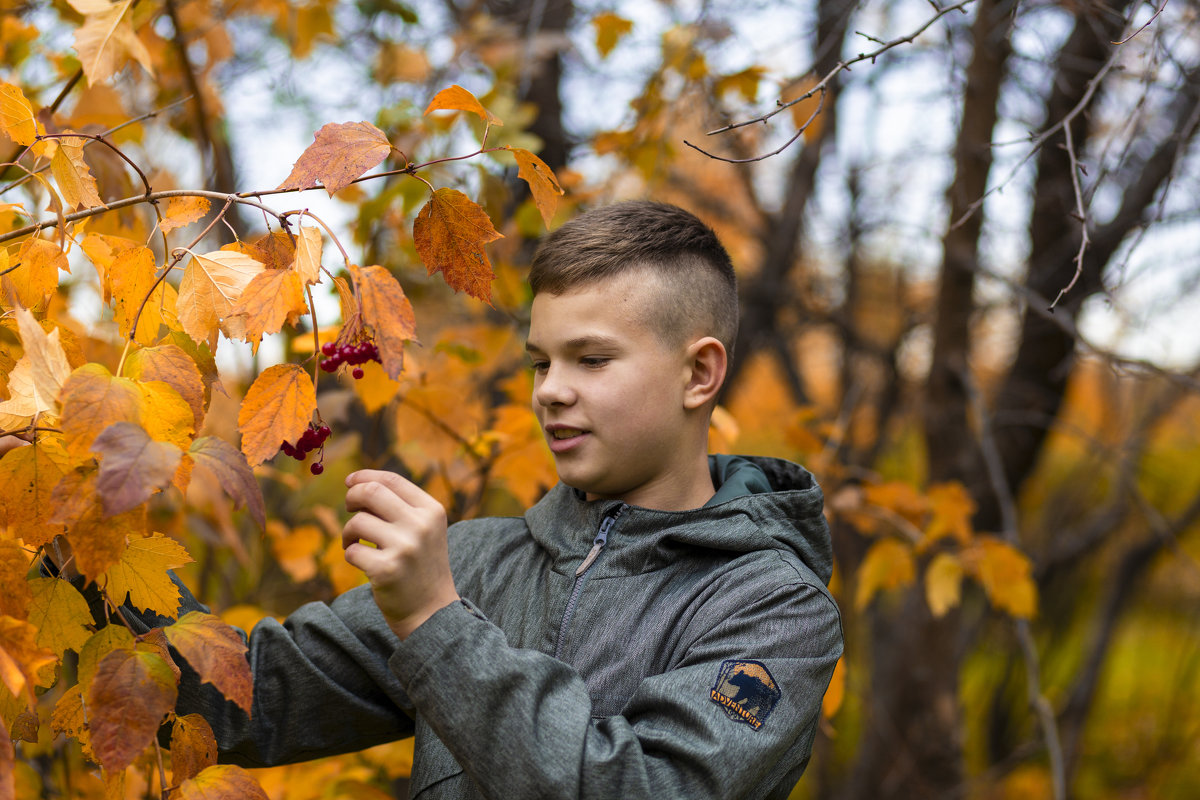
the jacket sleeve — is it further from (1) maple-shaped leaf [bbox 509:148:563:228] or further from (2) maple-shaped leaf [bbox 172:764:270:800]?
(1) maple-shaped leaf [bbox 509:148:563:228]

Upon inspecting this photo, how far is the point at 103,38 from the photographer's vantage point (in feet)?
5.08

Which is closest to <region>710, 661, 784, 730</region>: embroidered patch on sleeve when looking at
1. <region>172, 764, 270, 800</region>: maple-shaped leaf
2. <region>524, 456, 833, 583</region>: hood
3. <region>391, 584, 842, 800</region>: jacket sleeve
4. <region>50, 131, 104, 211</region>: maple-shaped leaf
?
<region>391, 584, 842, 800</region>: jacket sleeve

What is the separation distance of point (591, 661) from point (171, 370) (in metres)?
0.74

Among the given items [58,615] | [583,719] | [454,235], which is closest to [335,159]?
[454,235]

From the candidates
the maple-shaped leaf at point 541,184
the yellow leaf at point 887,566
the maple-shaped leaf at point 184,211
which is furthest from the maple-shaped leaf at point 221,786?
the yellow leaf at point 887,566

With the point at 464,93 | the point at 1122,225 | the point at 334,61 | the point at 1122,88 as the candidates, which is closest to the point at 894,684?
the point at 1122,225

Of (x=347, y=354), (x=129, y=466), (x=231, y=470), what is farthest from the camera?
(x=347, y=354)

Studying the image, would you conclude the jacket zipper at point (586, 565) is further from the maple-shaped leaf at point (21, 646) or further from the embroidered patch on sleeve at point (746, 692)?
the maple-shaped leaf at point (21, 646)

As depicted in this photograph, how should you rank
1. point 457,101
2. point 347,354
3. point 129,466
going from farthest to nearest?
point 457,101
point 347,354
point 129,466

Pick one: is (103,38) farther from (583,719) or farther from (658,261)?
(583,719)

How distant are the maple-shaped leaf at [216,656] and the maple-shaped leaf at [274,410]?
26 cm

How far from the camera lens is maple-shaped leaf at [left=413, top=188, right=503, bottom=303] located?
4.02ft

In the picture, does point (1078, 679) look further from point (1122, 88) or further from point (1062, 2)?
point (1062, 2)

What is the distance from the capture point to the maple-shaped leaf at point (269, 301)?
104 cm
